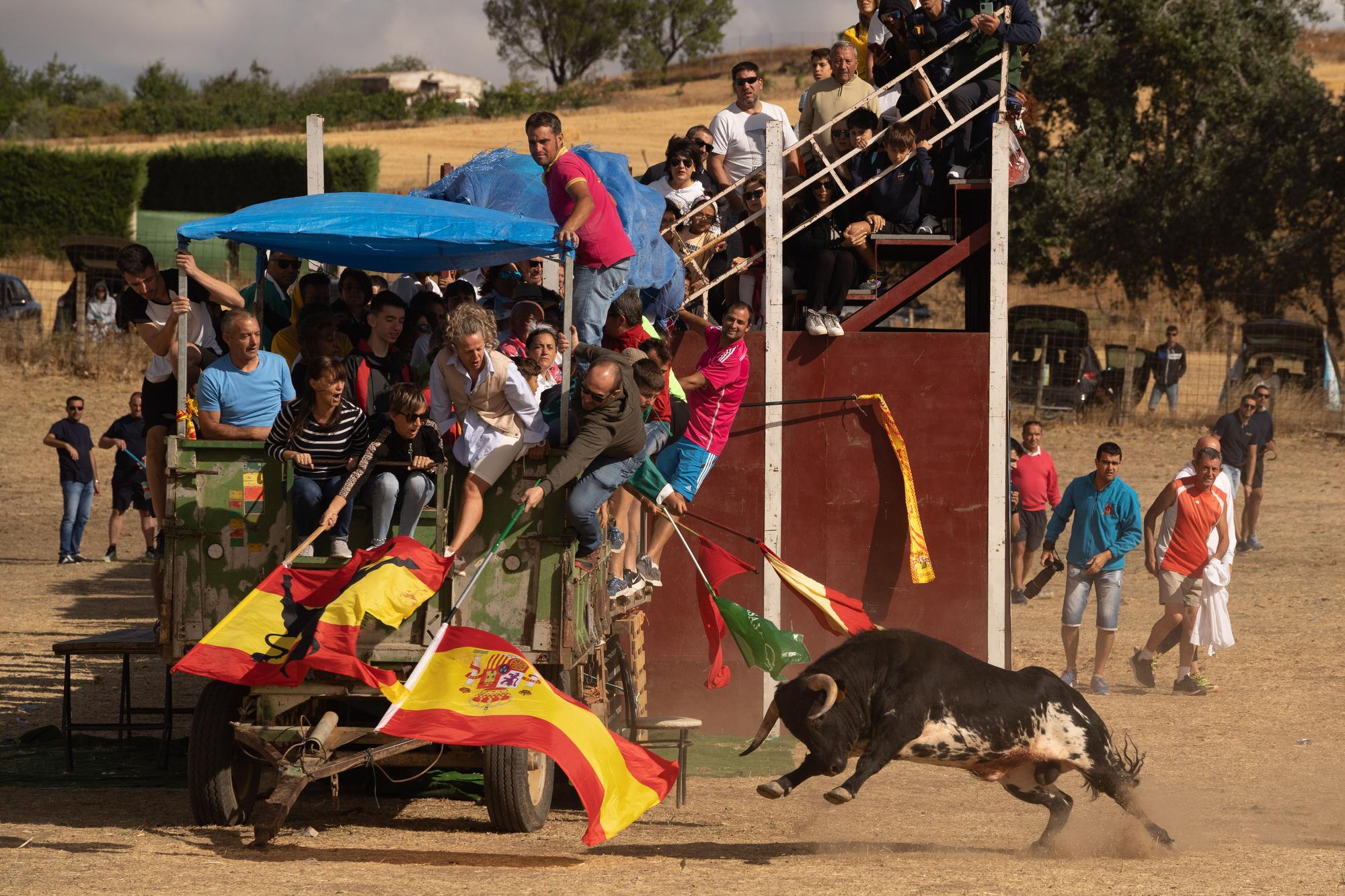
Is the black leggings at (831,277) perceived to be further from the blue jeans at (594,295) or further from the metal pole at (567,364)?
the metal pole at (567,364)

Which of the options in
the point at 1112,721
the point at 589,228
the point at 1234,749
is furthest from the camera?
the point at 1112,721

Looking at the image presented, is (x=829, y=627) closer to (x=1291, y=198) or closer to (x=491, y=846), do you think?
(x=491, y=846)

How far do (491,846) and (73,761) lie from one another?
382 centimetres

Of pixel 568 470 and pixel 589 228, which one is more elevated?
pixel 589 228

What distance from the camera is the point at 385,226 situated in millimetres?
8812

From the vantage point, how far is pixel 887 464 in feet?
39.7

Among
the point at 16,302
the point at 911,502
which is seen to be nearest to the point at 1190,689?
the point at 911,502

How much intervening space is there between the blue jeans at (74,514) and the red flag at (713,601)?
1212cm

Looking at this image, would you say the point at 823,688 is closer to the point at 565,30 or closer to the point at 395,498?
the point at 395,498

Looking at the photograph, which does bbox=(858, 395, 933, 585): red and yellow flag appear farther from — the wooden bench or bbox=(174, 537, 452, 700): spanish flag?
the wooden bench

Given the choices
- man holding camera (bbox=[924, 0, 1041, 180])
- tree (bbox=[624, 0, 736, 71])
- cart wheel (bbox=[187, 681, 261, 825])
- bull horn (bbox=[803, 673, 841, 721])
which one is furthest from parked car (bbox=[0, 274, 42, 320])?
tree (bbox=[624, 0, 736, 71])

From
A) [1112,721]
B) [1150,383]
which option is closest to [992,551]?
[1112,721]

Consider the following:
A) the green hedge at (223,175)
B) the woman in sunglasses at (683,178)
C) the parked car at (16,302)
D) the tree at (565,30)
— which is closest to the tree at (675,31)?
the tree at (565,30)

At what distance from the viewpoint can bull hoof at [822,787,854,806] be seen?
7637mm
